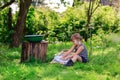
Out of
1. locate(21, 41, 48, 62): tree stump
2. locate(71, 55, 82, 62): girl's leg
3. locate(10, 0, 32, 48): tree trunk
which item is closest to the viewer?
locate(71, 55, 82, 62): girl's leg

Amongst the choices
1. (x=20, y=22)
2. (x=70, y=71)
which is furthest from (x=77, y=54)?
(x=20, y=22)

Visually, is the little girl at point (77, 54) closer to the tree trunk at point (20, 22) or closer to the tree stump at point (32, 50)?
the tree stump at point (32, 50)

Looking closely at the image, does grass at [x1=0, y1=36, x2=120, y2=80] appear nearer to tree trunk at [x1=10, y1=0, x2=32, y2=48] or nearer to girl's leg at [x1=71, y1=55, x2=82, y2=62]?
girl's leg at [x1=71, y1=55, x2=82, y2=62]

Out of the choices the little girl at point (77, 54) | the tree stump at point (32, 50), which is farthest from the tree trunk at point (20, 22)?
the little girl at point (77, 54)

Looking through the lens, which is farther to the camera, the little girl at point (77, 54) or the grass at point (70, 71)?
the little girl at point (77, 54)

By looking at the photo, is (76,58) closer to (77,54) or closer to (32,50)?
(77,54)

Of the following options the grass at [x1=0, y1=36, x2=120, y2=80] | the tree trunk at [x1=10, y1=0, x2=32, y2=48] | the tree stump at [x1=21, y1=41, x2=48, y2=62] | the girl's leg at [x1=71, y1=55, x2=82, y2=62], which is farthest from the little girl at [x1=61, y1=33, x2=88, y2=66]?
the tree trunk at [x1=10, y1=0, x2=32, y2=48]

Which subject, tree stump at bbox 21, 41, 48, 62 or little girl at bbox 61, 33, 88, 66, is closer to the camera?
little girl at bbox 61, 33, 88, 66

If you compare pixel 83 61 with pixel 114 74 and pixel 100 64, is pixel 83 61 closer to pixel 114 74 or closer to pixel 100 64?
pixel 100 64

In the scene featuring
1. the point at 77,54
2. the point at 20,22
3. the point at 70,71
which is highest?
the point at 20,22

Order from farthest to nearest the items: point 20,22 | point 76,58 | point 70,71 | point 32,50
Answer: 1. point 20,22
2. point 32,50
3. point 76,58
4. point 70,71

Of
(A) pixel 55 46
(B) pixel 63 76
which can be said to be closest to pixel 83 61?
(B) pixel 63 76

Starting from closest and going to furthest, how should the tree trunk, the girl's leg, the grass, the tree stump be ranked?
the grass → the girl's leg → the tree stump → the tree trunk

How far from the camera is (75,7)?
71.4ft
